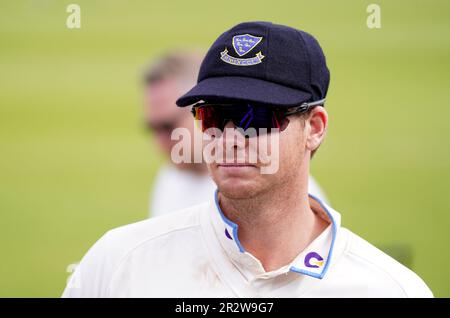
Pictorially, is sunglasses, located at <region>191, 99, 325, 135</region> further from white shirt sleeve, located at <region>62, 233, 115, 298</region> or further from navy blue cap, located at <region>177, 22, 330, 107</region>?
white shirt sleeve, located at <region>62, 233, 115, 298</region>

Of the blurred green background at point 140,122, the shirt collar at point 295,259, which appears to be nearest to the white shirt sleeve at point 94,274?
the shirt collar at point 295,259

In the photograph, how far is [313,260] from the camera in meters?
1.81

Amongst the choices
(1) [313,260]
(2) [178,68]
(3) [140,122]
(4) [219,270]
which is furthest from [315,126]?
(3) [140,122]

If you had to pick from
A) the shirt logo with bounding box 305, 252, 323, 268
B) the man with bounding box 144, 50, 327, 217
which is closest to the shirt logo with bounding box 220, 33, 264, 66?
the shirt logo with bounding box 305, 252, 323, 268

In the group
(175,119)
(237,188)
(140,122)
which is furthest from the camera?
(140,122)

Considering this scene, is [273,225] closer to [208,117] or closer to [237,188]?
[237,188]

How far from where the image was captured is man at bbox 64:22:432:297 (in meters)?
1.73

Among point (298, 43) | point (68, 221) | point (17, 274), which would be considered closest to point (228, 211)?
point (298, 43)

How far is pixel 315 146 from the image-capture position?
1.90m

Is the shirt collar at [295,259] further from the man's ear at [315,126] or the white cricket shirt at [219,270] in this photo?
the man's ear at [315,126]

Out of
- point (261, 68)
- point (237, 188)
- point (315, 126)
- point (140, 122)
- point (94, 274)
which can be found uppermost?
point (261, 68)

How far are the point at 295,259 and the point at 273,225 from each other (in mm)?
112
